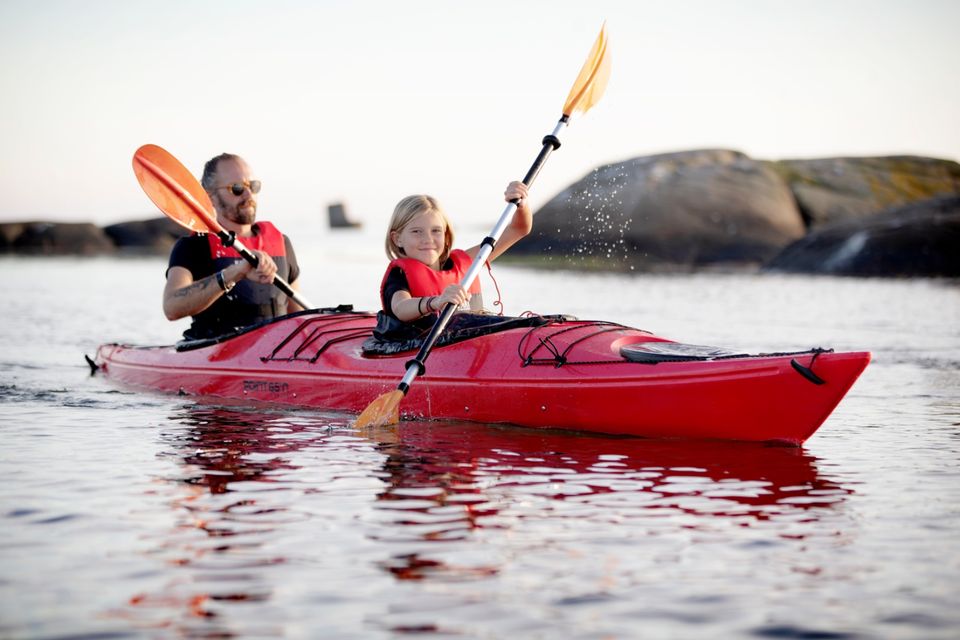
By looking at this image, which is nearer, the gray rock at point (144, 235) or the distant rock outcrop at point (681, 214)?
the distant rock outcrop at point (681, 214)

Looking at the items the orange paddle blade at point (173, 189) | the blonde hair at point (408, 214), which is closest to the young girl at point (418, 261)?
the blonde hair at point (408, 214)

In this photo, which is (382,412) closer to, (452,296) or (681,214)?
(452,296)

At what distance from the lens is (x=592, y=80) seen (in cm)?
739

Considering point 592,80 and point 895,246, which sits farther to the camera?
point 895,246

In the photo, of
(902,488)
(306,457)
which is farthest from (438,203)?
(902,488)

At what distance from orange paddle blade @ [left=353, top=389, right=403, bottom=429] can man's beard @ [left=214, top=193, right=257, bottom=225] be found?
1720 mm

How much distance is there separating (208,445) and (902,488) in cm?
317

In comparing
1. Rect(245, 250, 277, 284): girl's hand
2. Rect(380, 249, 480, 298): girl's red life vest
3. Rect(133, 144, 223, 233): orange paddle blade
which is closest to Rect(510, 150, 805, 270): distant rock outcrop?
Rect(133, 144, 223, 233): orange paddle blade

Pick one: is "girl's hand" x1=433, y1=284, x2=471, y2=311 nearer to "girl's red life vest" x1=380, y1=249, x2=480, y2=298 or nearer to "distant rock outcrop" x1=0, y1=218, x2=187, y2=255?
"girl's red life vest" x1=380, y1=249, x2=480, y2=298

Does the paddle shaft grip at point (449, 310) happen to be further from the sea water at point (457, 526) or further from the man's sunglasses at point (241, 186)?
the man's sunglasses at point (241, 186)

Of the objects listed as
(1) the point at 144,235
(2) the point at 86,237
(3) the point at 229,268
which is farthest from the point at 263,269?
(1) the point at 144,235

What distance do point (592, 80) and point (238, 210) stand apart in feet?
7.56

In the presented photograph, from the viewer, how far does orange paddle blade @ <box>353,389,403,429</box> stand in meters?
6.19

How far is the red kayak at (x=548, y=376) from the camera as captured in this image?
18.2 ft
